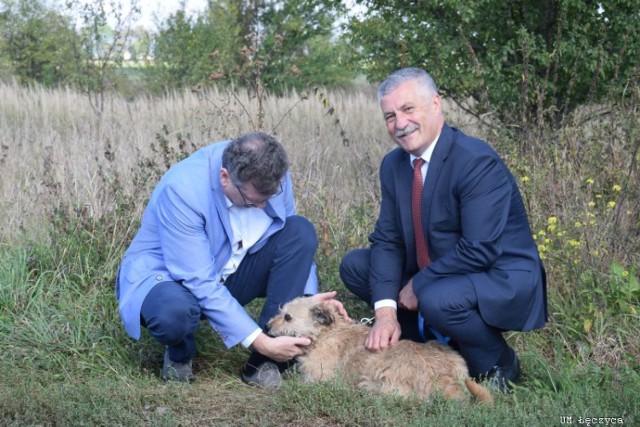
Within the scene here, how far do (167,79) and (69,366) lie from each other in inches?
518

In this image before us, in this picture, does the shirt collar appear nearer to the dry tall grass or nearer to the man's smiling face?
the man's smiling face

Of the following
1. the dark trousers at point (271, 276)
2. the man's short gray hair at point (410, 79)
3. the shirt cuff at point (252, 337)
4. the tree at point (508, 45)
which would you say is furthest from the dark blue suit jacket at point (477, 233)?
the tree at point (508, 45)

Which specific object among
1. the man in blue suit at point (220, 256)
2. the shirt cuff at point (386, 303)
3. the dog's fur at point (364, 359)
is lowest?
the dog's fur at point (364, 359)

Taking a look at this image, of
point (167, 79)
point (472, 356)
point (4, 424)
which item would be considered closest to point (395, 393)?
point (472, 356)

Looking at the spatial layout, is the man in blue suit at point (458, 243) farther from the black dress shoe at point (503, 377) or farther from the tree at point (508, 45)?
the tree at point (508, 45)

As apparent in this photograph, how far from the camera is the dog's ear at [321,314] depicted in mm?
5324

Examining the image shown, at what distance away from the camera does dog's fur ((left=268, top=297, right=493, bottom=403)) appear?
4766mm

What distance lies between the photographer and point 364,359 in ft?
16.7

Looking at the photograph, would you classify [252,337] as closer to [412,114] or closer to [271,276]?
[271,276]

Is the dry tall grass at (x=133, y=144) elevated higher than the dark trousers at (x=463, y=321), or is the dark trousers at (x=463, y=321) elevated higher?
the dry tall grass at (x=133, y=144)

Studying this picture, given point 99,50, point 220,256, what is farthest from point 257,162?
point 99,50

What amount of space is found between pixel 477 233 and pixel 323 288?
83.9 inches

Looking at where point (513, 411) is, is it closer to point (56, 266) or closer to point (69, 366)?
point (69, 366)

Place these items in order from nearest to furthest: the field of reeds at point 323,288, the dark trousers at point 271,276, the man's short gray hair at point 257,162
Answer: the field of reeds at point 323,288, the man's short gray hair at point 257,162, the dark trousers at point 271,276
